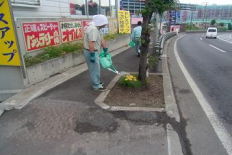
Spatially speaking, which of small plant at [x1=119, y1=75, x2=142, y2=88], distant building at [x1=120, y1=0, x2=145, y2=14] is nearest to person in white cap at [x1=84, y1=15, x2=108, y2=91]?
small plant at [x1=119, y1=75, x2=142, y2=88]

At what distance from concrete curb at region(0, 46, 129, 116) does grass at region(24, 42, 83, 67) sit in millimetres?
614

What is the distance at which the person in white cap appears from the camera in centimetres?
473

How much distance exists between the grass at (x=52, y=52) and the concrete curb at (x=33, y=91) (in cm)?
61

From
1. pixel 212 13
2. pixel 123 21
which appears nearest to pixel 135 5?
pixel 123 21

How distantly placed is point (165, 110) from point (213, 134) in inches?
39.7

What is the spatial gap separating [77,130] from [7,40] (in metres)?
2.93

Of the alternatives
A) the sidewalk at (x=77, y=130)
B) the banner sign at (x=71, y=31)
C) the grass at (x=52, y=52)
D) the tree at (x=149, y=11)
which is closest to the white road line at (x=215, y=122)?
the sidewalk at (x=77, y=130)

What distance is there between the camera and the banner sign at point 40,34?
19.8 ft

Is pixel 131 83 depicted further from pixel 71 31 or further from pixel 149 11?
pixel 71 31

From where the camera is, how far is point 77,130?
3.48 m

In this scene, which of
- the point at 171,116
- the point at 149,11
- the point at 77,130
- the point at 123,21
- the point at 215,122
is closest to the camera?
the point at 77,130

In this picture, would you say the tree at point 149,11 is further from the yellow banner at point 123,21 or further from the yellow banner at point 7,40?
the yellow banner at point 123,21

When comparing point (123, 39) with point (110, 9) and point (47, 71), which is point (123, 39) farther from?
point (47, 71)

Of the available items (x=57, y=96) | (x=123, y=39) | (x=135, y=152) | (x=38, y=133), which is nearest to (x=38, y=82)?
(x=57, y=96)
